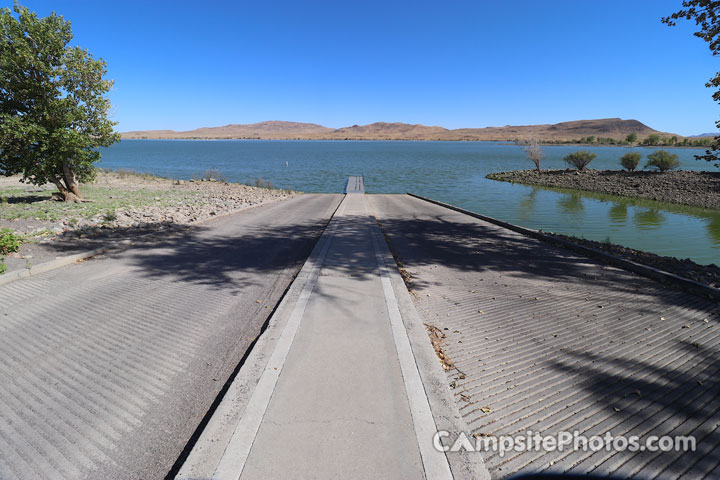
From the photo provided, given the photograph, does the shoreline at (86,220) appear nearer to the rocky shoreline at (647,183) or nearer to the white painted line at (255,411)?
the white painted line at (255,411)

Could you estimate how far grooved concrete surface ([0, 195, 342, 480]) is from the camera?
2.71m

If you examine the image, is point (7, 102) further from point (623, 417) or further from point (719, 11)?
point (719, 11)

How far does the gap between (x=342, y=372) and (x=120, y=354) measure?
2.67 m

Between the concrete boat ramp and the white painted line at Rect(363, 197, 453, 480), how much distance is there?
0.05 ft

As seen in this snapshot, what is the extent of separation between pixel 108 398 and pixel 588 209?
27.1 meters

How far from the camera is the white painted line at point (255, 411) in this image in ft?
8.06

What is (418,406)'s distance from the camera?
312 cm

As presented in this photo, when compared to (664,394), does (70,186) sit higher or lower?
higher

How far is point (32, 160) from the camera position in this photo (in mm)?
13156

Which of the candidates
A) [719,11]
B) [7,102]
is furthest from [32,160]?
[719,11]

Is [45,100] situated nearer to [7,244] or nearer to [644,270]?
[7,244]

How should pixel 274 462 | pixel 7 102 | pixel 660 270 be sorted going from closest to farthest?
pixel 274 462 < pixel 660 270 < pixel 7 102

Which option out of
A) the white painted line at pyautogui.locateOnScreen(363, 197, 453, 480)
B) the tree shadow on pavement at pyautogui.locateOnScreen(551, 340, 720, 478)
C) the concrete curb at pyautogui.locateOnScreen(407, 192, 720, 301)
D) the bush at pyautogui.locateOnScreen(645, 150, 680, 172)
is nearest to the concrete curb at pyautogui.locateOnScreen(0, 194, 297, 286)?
the white painted line at pyautogui.locateOnScreen(363, 197, 453, 480)

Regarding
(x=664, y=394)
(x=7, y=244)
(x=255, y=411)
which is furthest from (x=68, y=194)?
(x=664, y=394)
